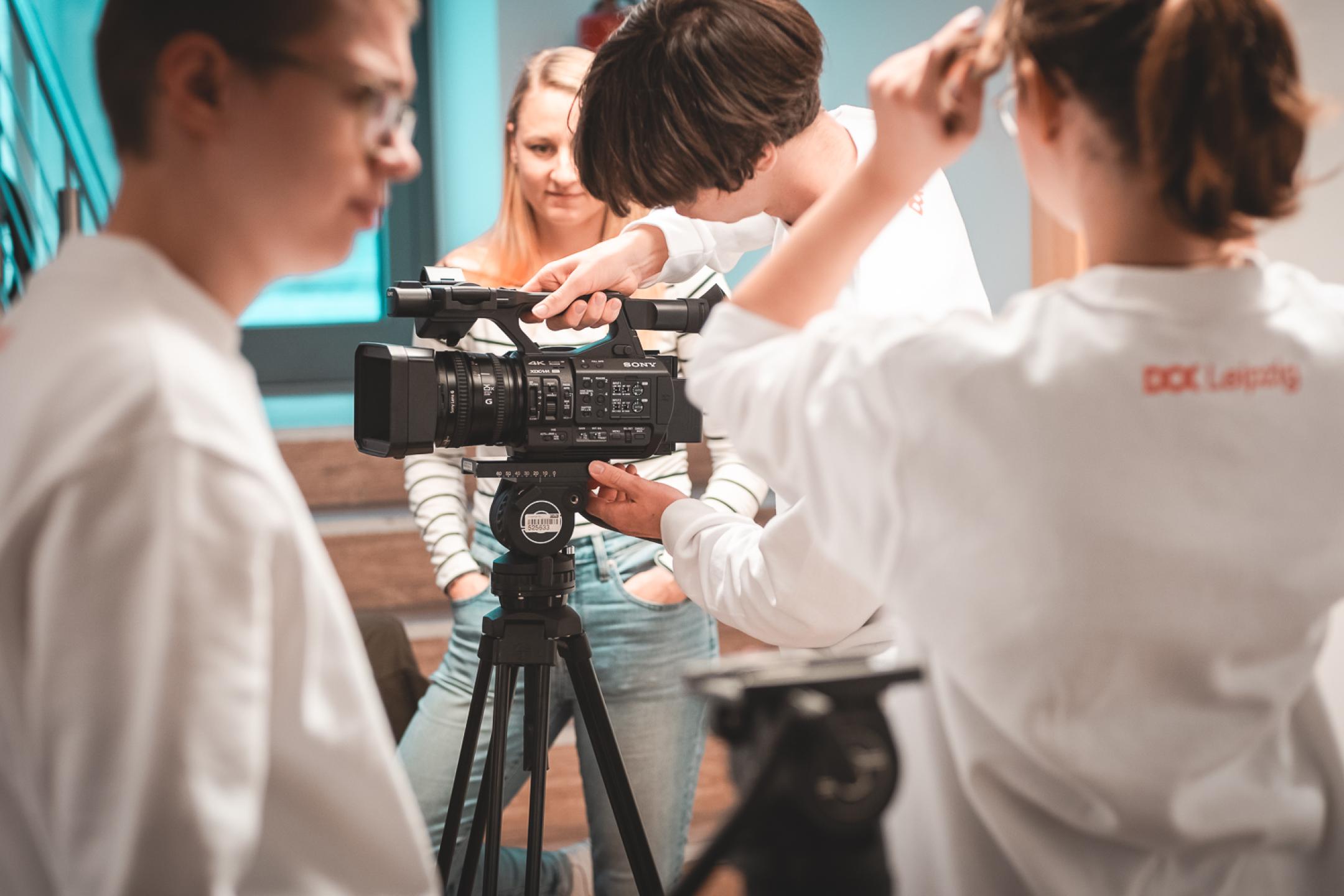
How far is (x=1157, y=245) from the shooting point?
0.67 m

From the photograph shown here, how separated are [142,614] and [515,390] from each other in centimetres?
70

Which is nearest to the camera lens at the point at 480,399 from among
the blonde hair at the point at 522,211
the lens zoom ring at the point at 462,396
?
the lens zoom ring at the point at 462,396

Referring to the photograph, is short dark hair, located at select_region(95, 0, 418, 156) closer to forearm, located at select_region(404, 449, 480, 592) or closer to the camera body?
the camera body

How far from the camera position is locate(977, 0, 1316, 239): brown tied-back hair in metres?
0.62

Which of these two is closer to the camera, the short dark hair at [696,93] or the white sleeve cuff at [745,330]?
the white sleeve cuff at [745,330]

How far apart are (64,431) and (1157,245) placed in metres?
0.60

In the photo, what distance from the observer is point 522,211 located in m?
1.98

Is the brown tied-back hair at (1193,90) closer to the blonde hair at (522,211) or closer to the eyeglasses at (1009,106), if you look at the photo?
the eyeglasses at (1009,106)

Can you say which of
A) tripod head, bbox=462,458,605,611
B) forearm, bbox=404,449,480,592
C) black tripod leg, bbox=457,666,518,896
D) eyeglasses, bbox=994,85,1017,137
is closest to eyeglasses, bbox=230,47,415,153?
eyeglasses, bbox=994,85,1017,137

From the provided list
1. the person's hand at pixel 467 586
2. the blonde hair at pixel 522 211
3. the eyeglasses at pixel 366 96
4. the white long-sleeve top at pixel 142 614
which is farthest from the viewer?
the blonde hair at pixel 522 211

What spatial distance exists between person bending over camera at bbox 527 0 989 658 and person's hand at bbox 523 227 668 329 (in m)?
0.02

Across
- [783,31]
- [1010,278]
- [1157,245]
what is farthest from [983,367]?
[1010,278]

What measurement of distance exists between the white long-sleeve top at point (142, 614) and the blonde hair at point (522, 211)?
1383mm

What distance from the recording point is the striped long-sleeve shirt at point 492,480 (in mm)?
1795
